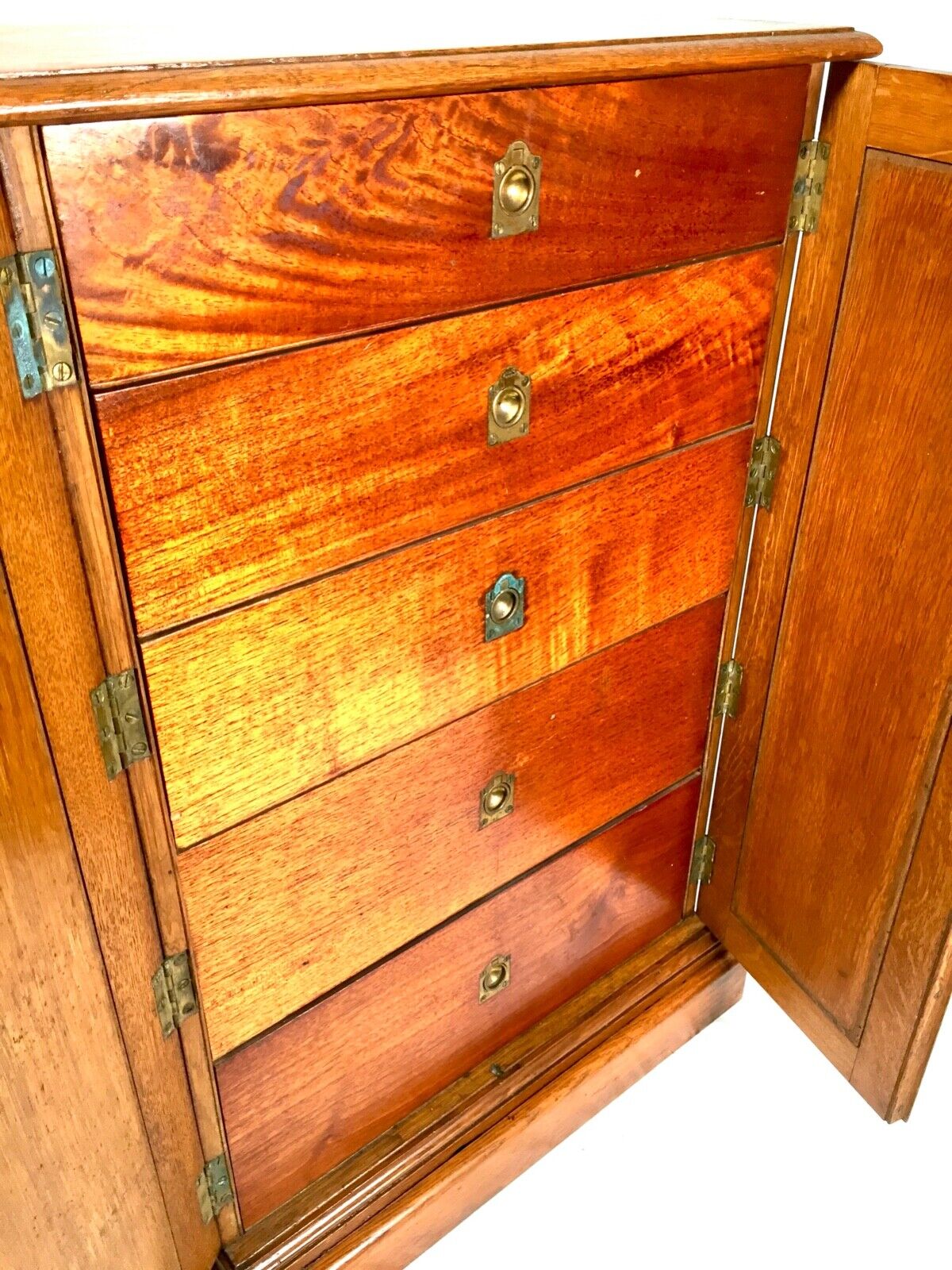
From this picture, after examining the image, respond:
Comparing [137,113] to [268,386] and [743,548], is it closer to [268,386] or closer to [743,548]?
[268,386]

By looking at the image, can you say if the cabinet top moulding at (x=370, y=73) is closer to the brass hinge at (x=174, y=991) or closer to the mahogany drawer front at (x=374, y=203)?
the mahogany drawer front at (x=374, y=203)

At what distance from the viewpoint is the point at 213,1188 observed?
3.75 feet

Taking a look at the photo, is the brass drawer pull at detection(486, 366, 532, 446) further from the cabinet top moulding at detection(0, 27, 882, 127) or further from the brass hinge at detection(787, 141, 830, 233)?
the brass hinge at detection(787, 141, 830, 233)

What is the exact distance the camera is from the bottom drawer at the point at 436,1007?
3.75 feet

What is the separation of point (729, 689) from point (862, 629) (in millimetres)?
249

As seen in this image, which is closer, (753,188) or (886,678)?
(753,188)

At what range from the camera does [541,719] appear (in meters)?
1.18

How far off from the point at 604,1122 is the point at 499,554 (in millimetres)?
951

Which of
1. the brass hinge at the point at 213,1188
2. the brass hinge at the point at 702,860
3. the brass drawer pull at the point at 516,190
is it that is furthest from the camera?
the brass hinge at the point at 702,860

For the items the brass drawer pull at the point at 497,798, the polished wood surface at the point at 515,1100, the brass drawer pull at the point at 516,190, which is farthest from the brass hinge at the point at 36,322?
the polished wood surface at the point at 515,1100

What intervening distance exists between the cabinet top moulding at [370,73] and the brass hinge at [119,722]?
38 cm

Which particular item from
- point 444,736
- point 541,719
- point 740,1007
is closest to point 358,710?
point 444,736

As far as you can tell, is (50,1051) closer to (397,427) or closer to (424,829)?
(424,829)

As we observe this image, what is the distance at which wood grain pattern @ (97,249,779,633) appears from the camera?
2.53ft
